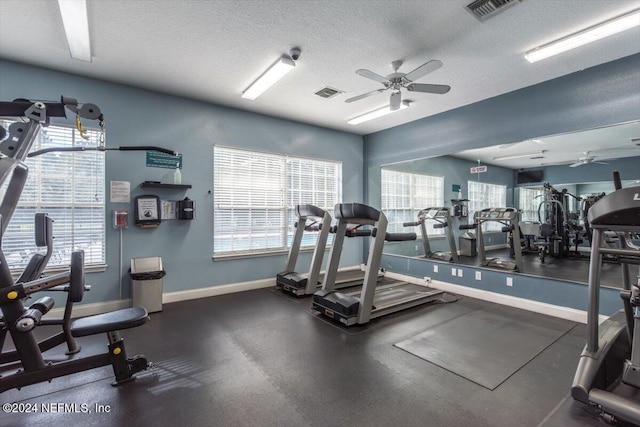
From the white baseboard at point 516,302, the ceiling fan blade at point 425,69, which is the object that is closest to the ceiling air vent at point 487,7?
the ceiling fan blade at point 425,69

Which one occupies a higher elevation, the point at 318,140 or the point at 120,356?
the point at 318,140

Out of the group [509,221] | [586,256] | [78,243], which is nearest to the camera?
[78,243]

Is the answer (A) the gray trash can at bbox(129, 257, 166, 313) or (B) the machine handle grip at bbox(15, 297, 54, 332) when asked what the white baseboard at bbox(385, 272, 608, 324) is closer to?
(A) the gray trash can at bbox(129, 257, 166, 313)

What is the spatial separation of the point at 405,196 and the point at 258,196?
329cm

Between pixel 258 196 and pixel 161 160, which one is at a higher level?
pixel 161 160

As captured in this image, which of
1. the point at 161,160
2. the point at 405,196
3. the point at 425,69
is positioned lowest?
the point at 405,196

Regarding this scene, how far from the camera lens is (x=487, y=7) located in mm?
2459

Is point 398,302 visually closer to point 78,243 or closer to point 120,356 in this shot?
point 120,356

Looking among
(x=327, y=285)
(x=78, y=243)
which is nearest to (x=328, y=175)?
(x=327, y=285)

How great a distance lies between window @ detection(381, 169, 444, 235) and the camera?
243 inches

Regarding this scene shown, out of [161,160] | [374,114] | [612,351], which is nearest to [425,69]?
[374,114]

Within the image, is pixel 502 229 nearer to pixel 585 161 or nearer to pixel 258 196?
pixel 585 161

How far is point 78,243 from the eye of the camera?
3.75m

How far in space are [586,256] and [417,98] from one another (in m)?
4.23
